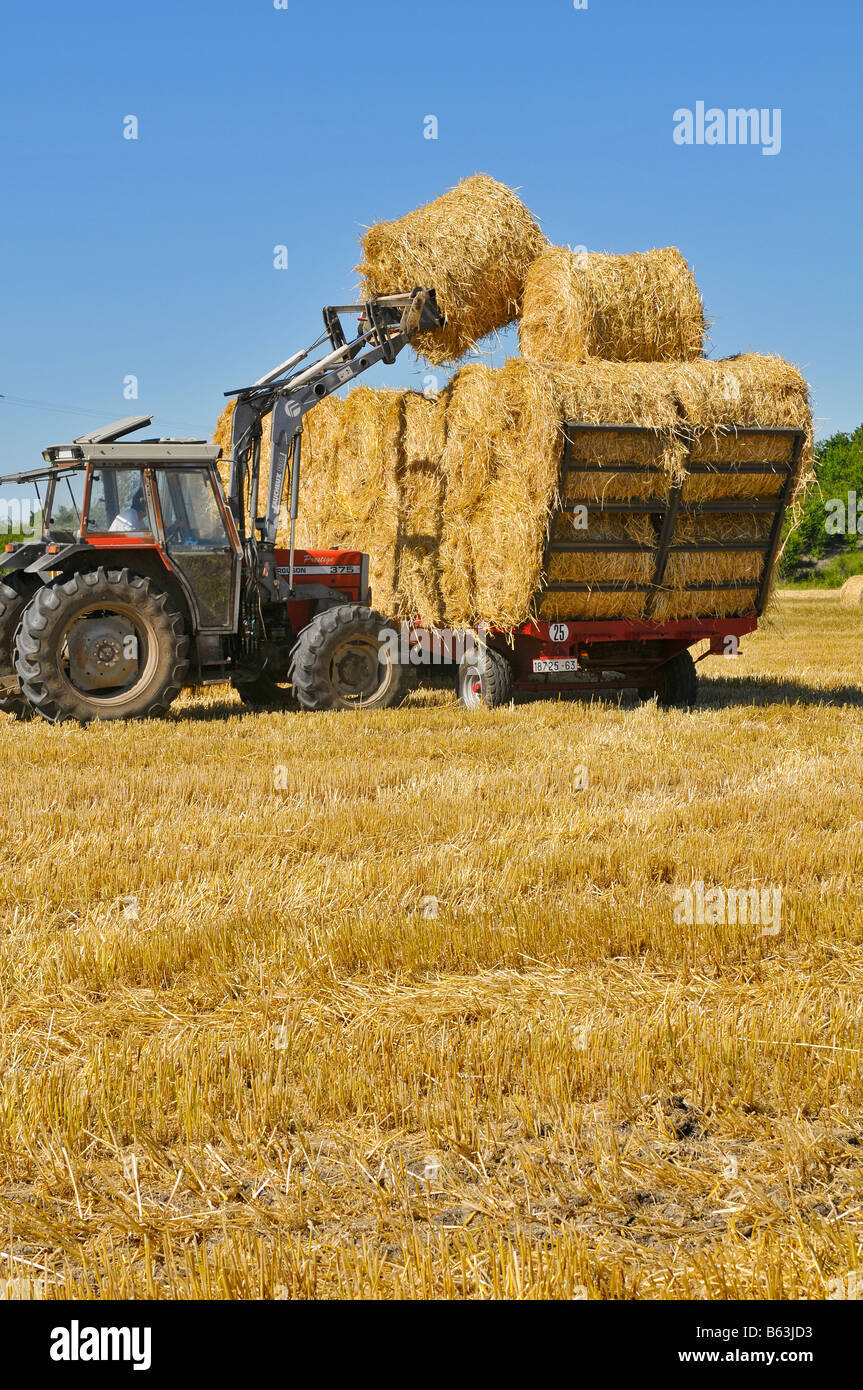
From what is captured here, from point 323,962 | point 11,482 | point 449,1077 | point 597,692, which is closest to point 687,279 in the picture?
point 597,692

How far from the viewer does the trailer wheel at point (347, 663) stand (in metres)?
10.3

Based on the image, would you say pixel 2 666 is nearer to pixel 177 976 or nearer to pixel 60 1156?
pixel 177 976

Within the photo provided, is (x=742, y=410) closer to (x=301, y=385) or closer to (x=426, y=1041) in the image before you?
(x=301, y=385)

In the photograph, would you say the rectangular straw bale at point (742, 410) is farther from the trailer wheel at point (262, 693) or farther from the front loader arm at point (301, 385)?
the trailer wheel at point (262, 693)

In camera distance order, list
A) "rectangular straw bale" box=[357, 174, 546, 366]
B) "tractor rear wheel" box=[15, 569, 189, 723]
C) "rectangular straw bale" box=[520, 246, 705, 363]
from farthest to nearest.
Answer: "rectangular straw bale" box=[357, 174, 546, 366] → "rectangular straw bale" box=[520, 246, 705, 363] → "tractor rear wheel" box=[15, 569, 189, 723]

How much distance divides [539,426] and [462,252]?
2.32 m

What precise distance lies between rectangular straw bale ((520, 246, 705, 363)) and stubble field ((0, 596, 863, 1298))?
4.37 meters

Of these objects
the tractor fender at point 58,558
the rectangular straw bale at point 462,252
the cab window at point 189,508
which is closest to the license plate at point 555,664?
the cab window at point 189,508

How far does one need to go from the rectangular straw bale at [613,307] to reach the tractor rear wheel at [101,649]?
3825 millimetres

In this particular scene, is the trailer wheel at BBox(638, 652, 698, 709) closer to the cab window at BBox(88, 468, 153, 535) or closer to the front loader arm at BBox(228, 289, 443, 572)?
the front loader arm at BBox(228, 289, 443, 572)

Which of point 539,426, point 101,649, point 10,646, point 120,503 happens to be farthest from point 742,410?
point 10,646

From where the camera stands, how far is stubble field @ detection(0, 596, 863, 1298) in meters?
2.58

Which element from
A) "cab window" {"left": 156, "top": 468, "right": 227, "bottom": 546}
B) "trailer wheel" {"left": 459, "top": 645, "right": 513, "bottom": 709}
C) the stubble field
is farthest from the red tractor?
the stubble field
